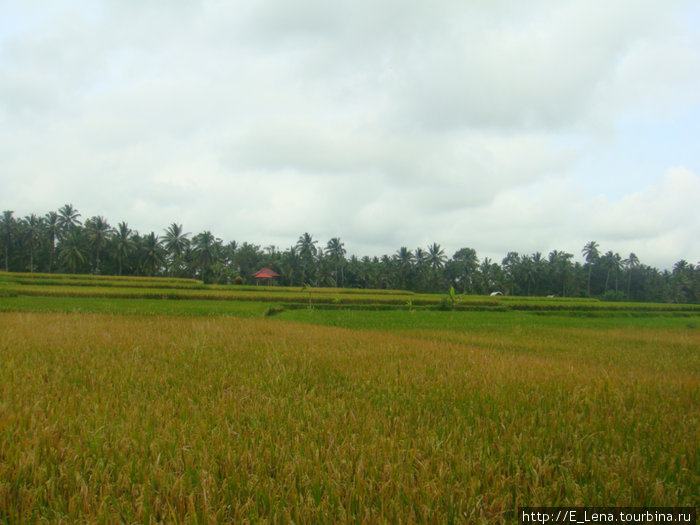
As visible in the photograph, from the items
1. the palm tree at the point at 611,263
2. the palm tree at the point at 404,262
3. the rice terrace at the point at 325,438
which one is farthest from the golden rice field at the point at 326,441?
the palm tree at the point at 611,263

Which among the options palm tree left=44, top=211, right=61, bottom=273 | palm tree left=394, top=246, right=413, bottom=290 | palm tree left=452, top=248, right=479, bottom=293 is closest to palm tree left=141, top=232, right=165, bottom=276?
palm tree left=44, top=211, right=61, bottom=273

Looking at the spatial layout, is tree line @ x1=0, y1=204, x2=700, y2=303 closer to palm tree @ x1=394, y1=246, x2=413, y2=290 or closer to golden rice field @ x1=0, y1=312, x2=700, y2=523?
palm tree @ x1=394, y1=246, x2=413, y2=290

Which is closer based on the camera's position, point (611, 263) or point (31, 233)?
point (31, 233)

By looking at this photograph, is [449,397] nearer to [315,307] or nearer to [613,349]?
[613,349]

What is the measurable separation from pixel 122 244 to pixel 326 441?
181ft

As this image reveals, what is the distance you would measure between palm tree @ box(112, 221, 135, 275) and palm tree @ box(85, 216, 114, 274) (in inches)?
46.6

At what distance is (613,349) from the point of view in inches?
345

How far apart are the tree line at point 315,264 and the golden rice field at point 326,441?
144ft

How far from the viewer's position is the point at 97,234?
1877 inches

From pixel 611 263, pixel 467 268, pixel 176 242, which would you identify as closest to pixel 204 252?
pixel 176 242

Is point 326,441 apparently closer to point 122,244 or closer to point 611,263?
point 122,244

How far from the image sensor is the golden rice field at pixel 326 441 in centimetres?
174

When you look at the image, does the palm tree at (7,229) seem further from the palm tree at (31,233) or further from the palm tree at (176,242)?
the palm tree at (176,242)

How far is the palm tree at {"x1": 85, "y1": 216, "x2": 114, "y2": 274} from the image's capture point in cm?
4775
